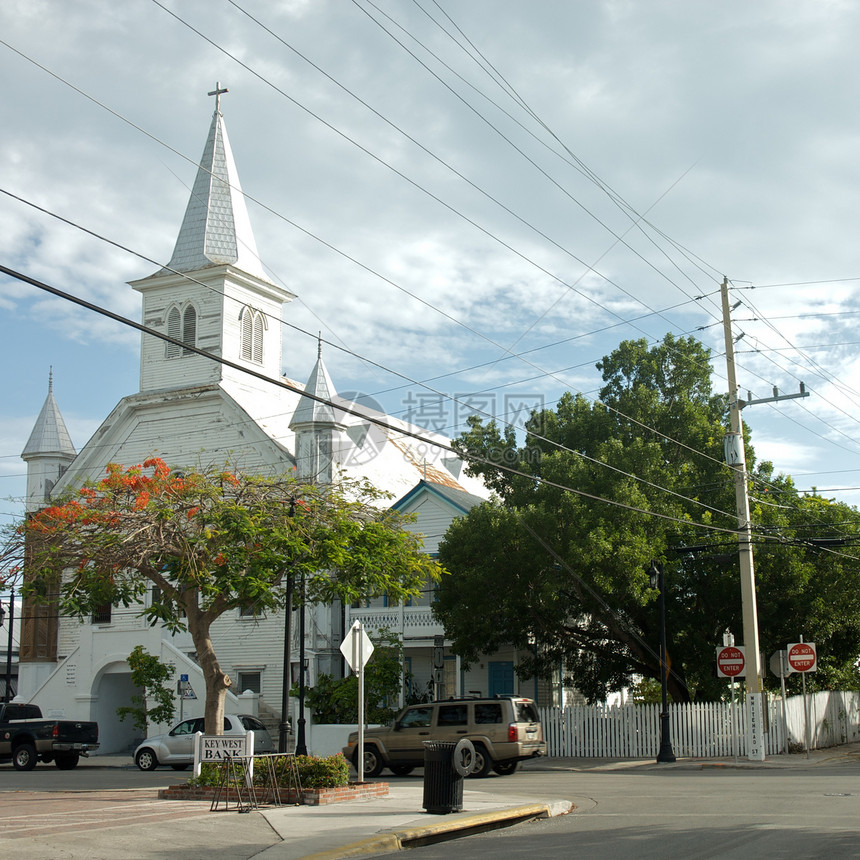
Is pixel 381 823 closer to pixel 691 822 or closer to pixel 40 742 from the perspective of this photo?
pixel 691 822

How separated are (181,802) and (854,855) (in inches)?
422

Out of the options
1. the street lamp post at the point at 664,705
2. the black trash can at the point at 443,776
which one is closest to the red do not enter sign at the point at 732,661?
the street lamp post at the point at 664,705

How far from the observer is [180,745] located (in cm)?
2842

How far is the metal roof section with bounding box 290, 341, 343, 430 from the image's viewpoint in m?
38.0

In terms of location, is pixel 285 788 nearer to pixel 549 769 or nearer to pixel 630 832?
pixel 630 832

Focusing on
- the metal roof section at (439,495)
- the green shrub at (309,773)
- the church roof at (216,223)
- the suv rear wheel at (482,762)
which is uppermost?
the church roof at (216,223)

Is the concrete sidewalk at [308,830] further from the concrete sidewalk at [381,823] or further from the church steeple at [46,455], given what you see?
the church steeple at [46,455]

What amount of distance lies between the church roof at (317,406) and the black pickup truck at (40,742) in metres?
13.0

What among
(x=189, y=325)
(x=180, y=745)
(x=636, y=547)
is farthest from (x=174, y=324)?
(x=636, y=547)

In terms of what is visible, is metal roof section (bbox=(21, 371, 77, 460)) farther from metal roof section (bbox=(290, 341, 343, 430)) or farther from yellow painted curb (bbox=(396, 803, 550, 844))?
yellow painted curb (bbox=(396, 803, 550, 844))

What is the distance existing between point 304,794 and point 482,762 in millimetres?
7704

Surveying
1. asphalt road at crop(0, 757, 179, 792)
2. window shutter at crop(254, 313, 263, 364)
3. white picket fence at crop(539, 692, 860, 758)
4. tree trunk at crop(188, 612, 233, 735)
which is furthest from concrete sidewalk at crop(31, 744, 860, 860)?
A: window shutter at crop(254, 313, 263, 364)

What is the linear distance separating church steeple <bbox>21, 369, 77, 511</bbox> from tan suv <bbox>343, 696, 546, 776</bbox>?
76.4 ft

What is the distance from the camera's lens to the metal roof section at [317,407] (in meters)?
38.0
